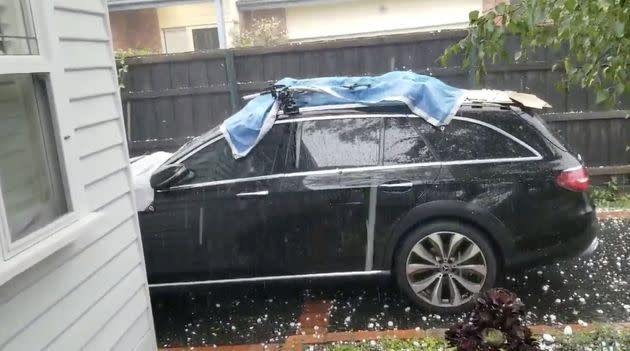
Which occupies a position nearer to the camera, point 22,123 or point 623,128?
point 22,123

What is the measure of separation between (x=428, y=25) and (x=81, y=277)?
40.7ft

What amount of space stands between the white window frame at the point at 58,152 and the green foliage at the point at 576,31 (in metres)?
1.95

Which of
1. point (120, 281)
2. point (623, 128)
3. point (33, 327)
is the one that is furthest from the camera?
point (623, 128)

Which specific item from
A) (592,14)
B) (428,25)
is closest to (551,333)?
(592,14)

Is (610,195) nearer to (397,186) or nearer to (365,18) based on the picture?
(397,186)

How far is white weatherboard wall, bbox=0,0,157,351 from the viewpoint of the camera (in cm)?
228

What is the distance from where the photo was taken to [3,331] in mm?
2072

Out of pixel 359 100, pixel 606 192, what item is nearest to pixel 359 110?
pixel 359 100

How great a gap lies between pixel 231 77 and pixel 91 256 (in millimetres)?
4898

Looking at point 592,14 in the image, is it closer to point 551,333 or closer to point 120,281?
point 551,333

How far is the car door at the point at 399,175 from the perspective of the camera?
4281mm

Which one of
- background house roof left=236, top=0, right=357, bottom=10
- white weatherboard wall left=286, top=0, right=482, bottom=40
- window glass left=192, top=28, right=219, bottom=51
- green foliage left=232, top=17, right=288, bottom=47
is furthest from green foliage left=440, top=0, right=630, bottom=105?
window glass left=192, top=28, right=219, bottom=51

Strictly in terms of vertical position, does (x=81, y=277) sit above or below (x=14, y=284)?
below

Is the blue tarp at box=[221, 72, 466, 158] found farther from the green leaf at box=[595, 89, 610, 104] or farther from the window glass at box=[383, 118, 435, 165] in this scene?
the green leaf at box=[595, 89, 610, 104]
